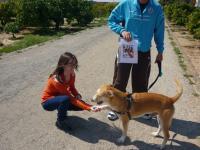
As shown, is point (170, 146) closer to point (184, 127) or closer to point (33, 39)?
point (184, 127)

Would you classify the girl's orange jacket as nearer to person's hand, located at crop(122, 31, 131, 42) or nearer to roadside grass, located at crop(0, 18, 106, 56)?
person's hand, located at crop(122, 31, 131, 42)

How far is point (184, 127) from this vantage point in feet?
20.5

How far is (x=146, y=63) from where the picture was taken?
20.4 feet

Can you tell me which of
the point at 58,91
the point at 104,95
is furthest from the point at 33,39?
the point at 104,95

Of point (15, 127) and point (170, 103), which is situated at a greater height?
point (170, 103)

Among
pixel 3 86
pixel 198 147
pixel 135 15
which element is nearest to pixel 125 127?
pixel 198 147

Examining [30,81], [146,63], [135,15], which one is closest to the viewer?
[135,15]

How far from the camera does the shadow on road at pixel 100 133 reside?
17.9 feet

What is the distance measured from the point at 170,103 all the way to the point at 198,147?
775mm

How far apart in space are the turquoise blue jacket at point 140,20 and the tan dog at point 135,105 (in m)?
1.01

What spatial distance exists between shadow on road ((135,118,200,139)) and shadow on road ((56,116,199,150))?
0.05ft

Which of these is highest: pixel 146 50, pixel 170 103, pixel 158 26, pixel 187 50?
pixel 158 26

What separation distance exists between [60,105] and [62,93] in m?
0.24

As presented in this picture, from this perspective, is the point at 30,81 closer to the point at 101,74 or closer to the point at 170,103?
the point at 101,74
